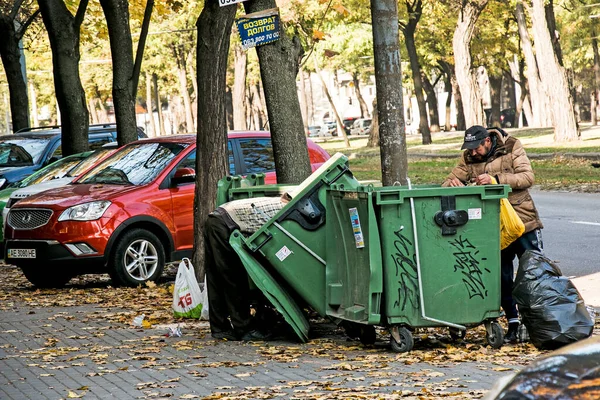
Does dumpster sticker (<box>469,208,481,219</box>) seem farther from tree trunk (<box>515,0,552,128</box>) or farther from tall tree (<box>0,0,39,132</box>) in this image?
tree trunk (<box>515,0,552,128</box>)

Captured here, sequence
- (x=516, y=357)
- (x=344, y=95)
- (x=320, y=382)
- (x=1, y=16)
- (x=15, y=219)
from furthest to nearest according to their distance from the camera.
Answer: (x=344, y=95) < (x=1, y=16) < (x=15, y=219) < (x=516, y=357) < (x=320, y=382)

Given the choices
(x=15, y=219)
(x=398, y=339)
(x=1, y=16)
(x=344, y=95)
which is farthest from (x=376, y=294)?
(x=344, y=95)

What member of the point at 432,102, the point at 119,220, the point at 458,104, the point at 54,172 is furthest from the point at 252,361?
the point at 458,104

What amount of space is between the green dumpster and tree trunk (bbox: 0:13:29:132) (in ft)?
66.8

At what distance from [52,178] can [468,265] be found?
32.0 ft

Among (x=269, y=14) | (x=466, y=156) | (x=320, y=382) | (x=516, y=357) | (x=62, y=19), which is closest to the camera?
(x=320, y=382)

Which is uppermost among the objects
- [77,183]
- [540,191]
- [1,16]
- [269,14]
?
[1,16]

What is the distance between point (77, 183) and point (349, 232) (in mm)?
6482

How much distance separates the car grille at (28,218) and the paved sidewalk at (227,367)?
3.14 meters

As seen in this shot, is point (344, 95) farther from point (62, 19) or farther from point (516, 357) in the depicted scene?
point (516, 357)

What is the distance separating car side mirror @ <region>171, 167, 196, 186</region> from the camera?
12.7 meters

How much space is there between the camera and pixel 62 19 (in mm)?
19266

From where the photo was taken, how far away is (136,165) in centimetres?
1315

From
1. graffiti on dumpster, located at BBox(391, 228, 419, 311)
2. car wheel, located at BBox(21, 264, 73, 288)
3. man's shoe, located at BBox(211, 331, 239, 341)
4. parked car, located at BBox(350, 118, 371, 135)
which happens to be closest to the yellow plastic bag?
graffiti on dumpster, located at BBox(391, 228, 419, 311)
